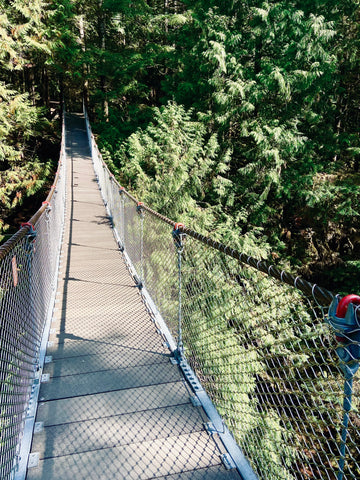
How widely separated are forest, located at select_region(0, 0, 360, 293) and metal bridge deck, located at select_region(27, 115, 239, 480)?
4.97 metres

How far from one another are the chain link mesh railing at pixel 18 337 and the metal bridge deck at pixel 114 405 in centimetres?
11

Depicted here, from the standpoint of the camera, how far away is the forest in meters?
8.61

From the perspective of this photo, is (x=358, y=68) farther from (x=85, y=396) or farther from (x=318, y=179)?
(x=85, y=396)

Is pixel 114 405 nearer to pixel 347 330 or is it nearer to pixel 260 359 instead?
pixel 260 359

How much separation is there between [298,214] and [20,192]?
10287 mm

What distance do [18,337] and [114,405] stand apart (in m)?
0.81

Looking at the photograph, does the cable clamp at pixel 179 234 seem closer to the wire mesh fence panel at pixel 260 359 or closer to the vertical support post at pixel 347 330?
the wire mesh fence panel at pixel 260 359

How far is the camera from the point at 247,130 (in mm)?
9680

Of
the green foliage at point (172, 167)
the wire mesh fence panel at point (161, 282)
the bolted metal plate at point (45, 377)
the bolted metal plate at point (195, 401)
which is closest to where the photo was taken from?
the bolted metal plate at point (195, 401)

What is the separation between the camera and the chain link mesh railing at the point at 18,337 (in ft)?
5.62

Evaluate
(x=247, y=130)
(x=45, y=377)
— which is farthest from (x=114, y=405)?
(x=247, y=130)

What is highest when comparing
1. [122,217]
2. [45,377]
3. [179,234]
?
[179,234]

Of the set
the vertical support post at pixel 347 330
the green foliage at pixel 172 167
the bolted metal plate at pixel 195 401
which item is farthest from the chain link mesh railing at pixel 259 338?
the green foliage at pixel 172 167

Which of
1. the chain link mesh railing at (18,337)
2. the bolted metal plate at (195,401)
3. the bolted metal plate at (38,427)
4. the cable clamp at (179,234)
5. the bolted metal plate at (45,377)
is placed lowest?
the bolted metal plate at (45,377)
